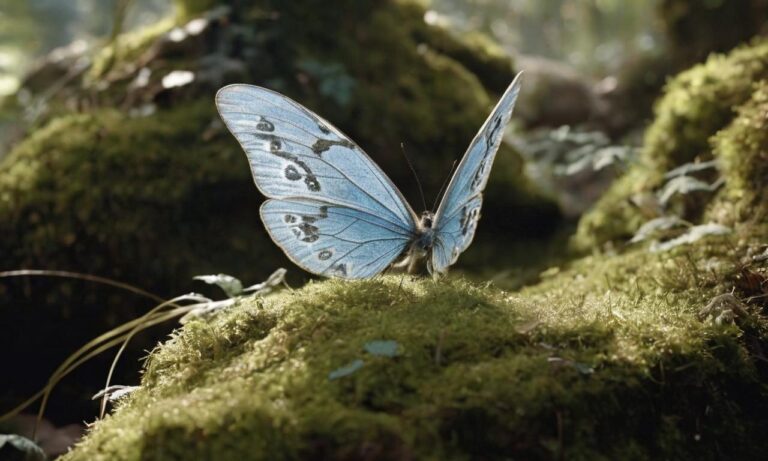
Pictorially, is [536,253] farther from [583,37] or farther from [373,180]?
[583,37]

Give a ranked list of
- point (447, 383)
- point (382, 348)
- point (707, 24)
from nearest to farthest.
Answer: point (447, 383), point (382, 348), point (707, 24)

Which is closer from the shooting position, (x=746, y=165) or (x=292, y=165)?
(x=292, y=165)

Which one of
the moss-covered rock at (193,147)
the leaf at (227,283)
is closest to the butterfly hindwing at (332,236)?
the leaf at (227,283)

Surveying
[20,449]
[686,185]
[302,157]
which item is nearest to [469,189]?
[302,157]

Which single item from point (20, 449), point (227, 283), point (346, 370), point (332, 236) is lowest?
point (20, 449)

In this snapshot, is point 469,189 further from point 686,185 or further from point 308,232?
point 686,185

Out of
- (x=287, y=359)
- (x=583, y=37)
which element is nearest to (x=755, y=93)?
(x=287, y=359)

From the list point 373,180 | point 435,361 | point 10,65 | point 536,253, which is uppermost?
point 10,65

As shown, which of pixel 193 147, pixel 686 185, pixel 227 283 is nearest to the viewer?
pixel 227 283
